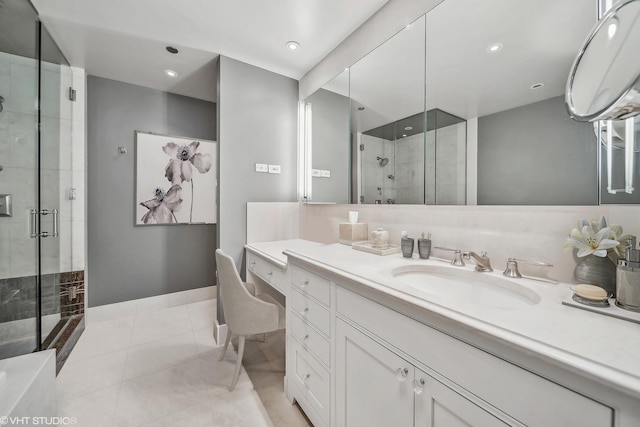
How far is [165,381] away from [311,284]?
1.35m

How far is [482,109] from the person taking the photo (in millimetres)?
1133

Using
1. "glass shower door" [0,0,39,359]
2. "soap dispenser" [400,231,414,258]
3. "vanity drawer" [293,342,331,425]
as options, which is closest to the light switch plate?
"glass shower door" [0,0,39,359]

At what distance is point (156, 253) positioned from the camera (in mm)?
2832

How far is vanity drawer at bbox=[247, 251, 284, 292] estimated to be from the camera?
1.69 meters

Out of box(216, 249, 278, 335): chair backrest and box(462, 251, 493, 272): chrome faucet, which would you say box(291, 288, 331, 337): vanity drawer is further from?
box(462, 251, 493, 272): chrome faucet

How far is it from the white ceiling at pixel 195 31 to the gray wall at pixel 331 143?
0.41 metres

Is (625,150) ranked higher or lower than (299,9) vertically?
lower

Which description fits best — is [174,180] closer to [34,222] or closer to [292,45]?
[34,222]

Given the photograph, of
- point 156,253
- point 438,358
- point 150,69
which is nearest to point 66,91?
point 150,69

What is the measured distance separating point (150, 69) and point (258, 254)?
2.15 metres

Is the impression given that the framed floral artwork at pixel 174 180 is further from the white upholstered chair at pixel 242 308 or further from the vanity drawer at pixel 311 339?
the vanity drawer at pixel 311 339

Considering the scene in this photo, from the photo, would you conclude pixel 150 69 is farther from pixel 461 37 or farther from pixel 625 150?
pixel 625 150

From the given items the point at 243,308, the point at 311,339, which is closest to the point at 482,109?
the point at 311,339

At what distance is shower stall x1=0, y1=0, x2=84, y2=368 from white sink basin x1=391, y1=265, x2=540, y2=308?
245cm
